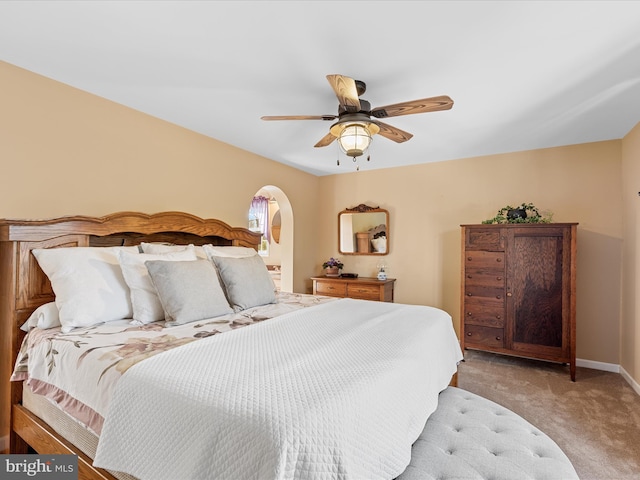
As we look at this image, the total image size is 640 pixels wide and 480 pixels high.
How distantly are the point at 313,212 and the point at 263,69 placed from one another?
317cm

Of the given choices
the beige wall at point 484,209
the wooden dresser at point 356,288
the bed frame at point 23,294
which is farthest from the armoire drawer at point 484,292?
the bed frame at point 23,294

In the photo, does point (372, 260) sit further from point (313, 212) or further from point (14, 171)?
point (14, 171)

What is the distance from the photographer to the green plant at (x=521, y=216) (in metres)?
3.58

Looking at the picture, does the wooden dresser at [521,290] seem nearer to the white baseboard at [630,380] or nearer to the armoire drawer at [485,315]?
the armoire drawer at [485,315]

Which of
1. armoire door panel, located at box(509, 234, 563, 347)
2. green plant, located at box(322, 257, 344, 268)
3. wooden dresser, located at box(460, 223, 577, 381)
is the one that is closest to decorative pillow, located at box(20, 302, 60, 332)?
green plant, located at box(322, 257, 344, 268)

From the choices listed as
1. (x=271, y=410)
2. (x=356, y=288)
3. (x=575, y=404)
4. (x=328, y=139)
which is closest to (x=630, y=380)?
(x=575, y=404)

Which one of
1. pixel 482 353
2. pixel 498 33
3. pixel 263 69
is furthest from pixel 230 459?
pixel 482 353

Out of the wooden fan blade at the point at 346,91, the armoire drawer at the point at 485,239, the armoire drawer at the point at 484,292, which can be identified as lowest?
the armoire drawer at the point at 484,292

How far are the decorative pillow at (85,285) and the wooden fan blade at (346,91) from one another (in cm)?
179

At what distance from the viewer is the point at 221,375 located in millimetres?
1203

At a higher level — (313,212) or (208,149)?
(208,149)

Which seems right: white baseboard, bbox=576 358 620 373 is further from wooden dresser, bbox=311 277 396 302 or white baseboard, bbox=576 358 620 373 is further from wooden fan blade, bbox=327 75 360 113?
wooden fan blade, bbox=327 75 360 113

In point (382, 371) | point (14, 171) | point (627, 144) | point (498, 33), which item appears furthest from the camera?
point (627, 144)

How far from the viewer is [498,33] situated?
1778mm
